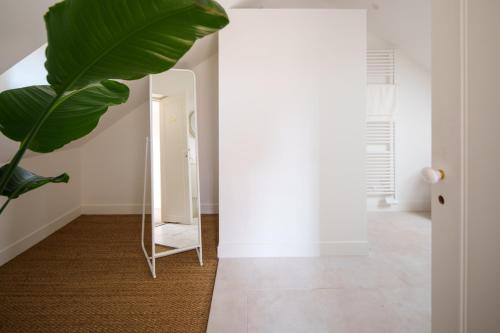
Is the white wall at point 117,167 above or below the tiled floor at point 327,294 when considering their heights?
above

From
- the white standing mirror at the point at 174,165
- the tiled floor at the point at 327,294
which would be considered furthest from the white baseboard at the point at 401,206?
the white standing mirror at the point at 174,165

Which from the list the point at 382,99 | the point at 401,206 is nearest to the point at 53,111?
the point at 382,99

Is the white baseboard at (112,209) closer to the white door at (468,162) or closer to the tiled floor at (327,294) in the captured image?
the tiled floor at (327,294)

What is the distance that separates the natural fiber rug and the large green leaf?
137cm

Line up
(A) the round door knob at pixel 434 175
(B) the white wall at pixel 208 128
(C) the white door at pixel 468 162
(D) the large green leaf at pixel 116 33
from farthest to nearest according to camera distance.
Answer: (B) the white wall at pixel 208 128 → (A) the round door knob at pixel 434 175 → (C) the white door at pixel 468 162 → (D) the large green leaf at pixel 116 33

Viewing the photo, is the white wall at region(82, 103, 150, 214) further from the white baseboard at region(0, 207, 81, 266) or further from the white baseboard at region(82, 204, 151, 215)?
the white baseboard at region(0, 207, 81, 266)

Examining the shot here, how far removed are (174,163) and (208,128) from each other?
161 centimetres

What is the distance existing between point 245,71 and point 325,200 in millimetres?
1264

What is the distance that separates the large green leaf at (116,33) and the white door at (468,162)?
618 millimetres

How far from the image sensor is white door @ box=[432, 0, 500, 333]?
0.63 m

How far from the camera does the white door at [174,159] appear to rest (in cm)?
210

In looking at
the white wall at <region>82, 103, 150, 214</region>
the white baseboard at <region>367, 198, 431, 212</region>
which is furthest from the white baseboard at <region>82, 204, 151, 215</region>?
the white baseboard at <region>367, 198, 431, 212</region>

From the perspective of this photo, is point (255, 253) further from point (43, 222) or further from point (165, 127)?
point (43, 222)

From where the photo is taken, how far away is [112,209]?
3592 millimetres
